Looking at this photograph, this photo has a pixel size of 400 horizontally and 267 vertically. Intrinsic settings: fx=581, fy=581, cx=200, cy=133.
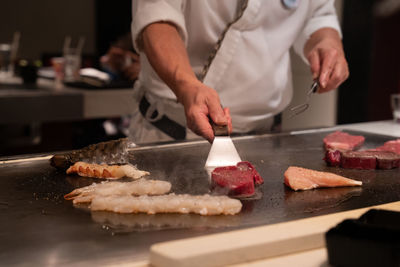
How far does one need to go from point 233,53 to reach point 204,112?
604 mm

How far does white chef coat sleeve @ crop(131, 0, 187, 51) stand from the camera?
200 cm

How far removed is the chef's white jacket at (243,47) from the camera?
7.18 ft

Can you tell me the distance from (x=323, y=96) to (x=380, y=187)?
273cm

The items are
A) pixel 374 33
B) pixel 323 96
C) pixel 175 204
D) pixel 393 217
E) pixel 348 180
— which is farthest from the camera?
pixel 374 33

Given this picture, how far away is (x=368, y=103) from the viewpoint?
479 cm

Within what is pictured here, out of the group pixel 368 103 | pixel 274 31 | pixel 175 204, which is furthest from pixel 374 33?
pixel 175 204

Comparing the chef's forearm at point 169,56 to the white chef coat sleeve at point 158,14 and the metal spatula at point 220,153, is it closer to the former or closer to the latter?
the white chef coat sleeve at point 158,14

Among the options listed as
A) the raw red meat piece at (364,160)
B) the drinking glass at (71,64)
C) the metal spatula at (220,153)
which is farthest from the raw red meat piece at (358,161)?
the drinking glass at (71,64)

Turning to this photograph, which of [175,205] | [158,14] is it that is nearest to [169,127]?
[158,14]

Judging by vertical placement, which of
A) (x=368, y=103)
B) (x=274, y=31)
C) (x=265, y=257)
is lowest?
(x=368, y=103)

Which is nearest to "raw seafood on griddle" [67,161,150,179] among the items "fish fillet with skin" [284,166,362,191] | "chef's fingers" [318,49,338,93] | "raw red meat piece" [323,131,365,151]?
"fish fillet with skin" [284,166,362,191]

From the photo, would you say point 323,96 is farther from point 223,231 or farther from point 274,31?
point 223,231

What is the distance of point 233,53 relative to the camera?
2221 mm

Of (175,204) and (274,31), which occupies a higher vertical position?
(274,31)
